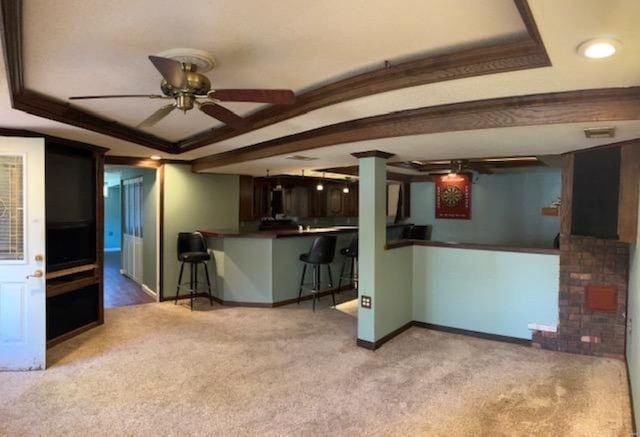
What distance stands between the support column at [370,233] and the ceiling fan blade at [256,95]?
1902 millimetres

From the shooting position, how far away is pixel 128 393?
287 centimetres

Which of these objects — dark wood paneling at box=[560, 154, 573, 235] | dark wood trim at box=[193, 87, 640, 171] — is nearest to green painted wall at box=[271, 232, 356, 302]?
dark wood trim at box=[193, 87, 640, 171]

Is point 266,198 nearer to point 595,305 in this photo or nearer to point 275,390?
point 275,390

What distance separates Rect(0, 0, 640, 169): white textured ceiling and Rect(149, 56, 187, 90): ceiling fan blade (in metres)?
0.16

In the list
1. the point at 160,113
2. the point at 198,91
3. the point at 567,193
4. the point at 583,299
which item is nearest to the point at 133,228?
the point at 160,113

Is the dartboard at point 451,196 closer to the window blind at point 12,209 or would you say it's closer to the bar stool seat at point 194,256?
the bar stool seat at point 194,256

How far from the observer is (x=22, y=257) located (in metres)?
3.27

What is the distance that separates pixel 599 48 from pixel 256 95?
146 centimetres

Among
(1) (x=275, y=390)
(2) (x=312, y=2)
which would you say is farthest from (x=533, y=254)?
(2) (x=312, y=2)

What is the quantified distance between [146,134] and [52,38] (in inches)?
91.7

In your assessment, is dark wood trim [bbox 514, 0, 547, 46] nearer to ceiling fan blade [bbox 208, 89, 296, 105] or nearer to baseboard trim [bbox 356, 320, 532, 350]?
ceiling fan blade [bbox 208, 89, 296, 105]

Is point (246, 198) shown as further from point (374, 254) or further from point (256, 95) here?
point (256, 95)

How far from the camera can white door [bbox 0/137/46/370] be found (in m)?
3.24

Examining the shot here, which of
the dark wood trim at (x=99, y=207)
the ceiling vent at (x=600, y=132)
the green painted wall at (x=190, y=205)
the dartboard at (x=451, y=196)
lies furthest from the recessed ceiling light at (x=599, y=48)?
the dartboard at (x=451, y=196)
